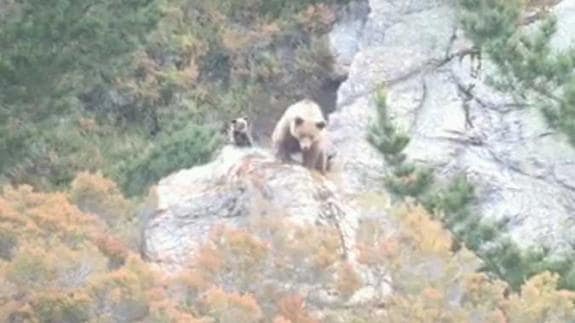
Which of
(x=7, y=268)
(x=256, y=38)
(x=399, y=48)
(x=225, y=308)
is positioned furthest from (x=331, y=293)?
(x=256, y=38)

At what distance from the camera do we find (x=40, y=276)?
719 inches

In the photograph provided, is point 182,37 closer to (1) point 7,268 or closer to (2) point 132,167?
(2) point 132,167

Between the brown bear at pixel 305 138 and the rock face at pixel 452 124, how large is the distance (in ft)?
11.7

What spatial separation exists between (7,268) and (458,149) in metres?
12.2

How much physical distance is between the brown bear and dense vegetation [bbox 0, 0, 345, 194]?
556 cm

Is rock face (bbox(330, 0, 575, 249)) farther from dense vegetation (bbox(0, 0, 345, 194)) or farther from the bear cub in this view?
the bear cub

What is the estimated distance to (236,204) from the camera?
20.1 meters

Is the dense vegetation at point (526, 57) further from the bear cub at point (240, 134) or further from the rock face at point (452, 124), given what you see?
the bear cub at point (240, 134)

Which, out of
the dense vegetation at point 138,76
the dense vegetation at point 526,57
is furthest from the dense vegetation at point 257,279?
the dense vegetation at point 138,76

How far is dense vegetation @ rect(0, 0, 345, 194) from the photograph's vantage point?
27.6 metres

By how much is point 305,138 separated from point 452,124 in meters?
8.45

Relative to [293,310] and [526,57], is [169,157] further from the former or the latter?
[293,310]

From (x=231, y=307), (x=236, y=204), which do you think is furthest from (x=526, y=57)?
(x=231, y=307)

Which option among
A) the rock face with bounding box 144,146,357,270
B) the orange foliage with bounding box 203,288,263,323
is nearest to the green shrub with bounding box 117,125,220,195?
the rock face with bounding box 144,146,357,270
